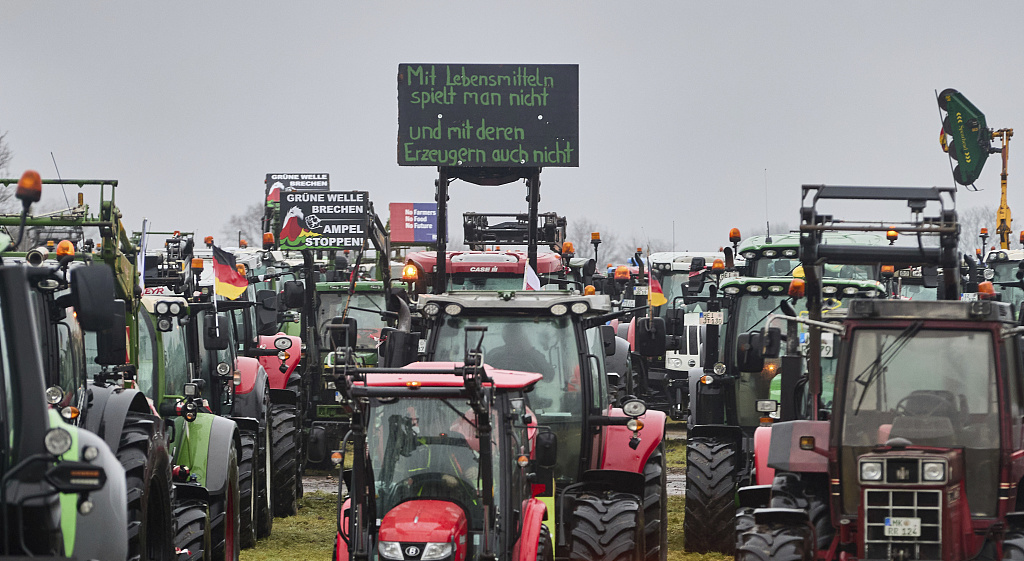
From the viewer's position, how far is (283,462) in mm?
14078

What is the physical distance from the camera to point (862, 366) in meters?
7.91

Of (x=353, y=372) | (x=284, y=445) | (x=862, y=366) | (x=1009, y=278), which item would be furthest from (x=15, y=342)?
(x=1009, y=278)

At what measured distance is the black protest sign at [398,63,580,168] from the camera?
1477 centimetres

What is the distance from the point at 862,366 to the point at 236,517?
220 inches

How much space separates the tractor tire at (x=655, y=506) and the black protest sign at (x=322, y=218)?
10.4 metres

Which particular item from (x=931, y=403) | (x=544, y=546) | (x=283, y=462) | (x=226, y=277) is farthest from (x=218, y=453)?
(x=931, y=403)

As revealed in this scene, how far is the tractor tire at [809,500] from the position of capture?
818 cm

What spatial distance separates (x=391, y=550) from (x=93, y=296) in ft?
7.39

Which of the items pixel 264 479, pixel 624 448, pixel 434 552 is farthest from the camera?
pixel 264 479

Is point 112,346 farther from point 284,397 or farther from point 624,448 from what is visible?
point 284,397

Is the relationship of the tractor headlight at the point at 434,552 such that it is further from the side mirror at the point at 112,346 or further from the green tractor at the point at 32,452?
the side mirror at the point at 112,346

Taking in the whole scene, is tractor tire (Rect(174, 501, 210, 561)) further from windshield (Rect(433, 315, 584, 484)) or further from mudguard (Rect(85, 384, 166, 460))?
windshield (Rect(433, 315, 584, 484))

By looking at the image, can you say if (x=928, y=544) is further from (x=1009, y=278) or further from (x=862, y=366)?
(x=1009, y=278)

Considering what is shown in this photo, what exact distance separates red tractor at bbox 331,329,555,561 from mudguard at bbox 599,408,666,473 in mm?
2524
